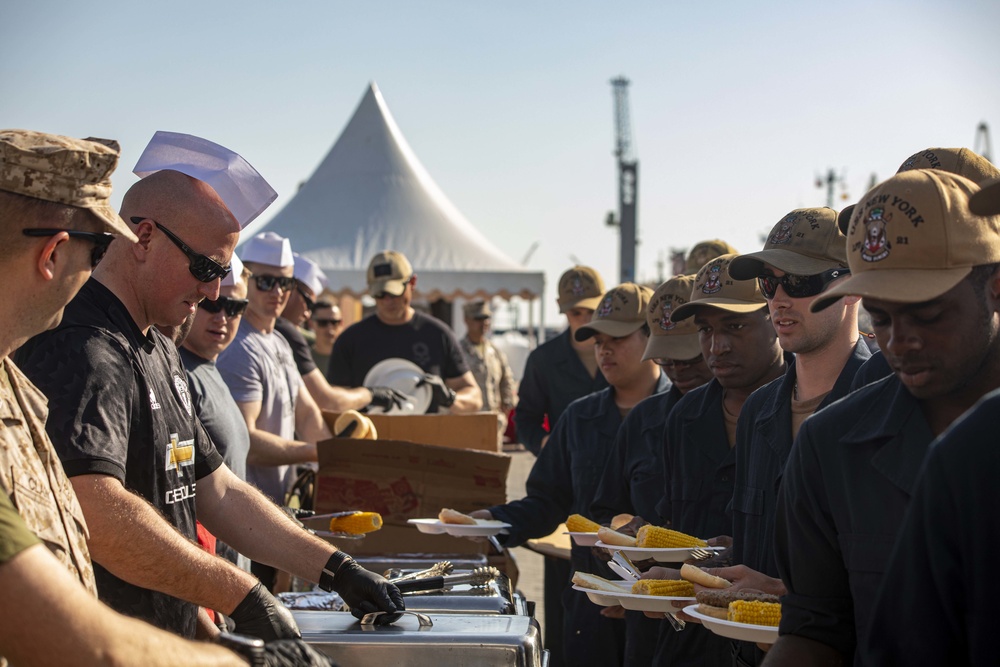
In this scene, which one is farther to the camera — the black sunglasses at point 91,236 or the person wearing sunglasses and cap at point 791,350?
the person wearing sunglasses and cap at point 791,350

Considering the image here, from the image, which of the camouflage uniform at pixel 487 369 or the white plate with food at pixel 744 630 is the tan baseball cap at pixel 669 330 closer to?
the white plate with food at pixel 744 630

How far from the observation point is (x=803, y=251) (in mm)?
3000

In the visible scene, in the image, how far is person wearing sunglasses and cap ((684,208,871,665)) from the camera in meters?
2.92

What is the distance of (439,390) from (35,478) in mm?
4726

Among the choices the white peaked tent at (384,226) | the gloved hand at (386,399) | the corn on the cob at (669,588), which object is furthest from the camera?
the white peaked tent at (384,226)

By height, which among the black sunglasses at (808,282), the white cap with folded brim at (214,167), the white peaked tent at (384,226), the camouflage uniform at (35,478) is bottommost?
the camouflage uniform at (35,478)

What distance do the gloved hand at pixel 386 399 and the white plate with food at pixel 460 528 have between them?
221cm

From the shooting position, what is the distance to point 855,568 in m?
1.91

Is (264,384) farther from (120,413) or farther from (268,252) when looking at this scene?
(120,413)

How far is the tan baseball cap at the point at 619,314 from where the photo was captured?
4.61 m

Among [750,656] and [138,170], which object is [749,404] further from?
[138,170]

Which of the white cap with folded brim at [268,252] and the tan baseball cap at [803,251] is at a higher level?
the white cap with folded brim at [268,252]

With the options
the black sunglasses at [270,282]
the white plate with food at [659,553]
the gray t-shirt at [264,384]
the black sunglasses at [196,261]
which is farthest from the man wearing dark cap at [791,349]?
the black sunglasses at [270,282]

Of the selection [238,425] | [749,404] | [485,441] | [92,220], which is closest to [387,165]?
[485,441]
